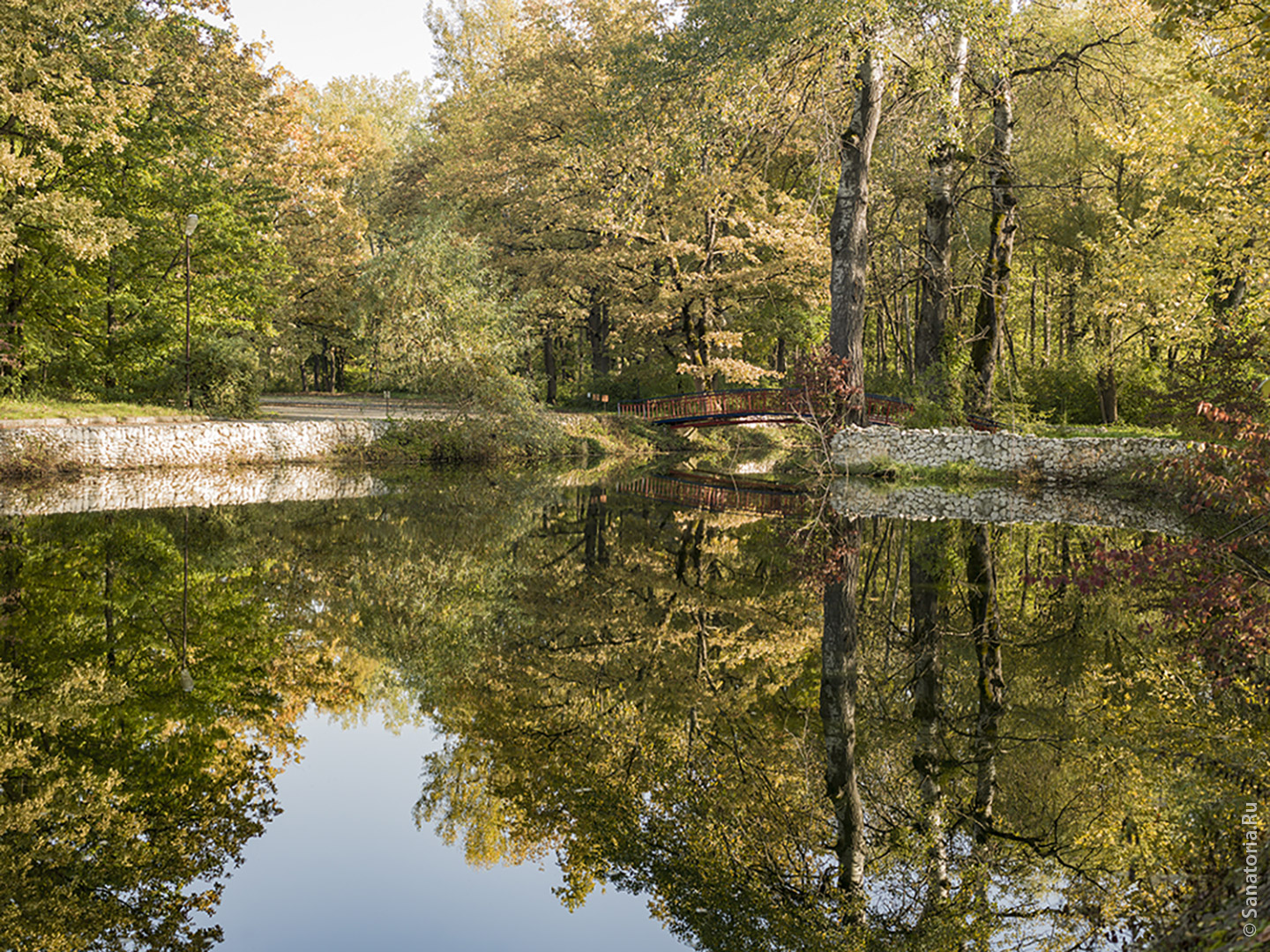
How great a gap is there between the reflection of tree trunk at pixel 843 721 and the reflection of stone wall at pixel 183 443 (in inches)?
664

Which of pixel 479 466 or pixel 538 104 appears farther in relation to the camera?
pixel 538 104

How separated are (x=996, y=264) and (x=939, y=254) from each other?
62.3 inches

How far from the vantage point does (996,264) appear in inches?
742

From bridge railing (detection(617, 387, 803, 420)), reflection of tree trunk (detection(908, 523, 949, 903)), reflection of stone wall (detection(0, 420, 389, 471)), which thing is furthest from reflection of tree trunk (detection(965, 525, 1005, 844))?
reflection of stone wall (detection(0, 420, 389, 471))

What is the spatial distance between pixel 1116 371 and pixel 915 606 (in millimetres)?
25365

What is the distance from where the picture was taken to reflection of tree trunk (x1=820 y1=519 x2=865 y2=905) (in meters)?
3.91

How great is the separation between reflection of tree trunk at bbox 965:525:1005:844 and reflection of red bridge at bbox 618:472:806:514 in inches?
226

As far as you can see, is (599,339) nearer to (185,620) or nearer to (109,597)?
(109,597)

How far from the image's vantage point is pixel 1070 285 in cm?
3095

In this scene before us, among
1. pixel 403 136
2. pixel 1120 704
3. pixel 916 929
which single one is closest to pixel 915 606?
pixel 1120 704

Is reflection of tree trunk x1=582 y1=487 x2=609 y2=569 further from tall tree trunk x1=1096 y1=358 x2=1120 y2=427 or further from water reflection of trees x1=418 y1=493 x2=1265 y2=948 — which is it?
tall tree trunk x1=1096 y1=358 x2=1120 y2=427

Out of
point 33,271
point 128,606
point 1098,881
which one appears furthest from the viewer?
point 33,271

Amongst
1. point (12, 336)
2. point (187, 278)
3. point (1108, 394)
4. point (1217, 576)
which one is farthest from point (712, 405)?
point (1217, 576)

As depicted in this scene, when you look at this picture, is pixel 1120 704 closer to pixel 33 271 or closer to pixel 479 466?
pixel 479 466
